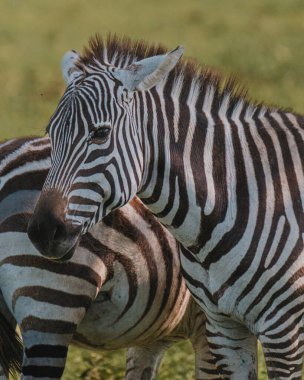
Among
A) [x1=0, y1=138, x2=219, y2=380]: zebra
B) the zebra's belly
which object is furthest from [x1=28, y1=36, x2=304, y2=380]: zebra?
the zebra's belly

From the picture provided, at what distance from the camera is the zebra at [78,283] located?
280 inches

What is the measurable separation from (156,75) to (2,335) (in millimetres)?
2099

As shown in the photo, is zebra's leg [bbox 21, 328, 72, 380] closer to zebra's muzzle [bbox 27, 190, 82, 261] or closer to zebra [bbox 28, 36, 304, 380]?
zebra [bbox 28, 36, 304, 380]

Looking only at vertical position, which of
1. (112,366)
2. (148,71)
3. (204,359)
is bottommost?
(112,366)

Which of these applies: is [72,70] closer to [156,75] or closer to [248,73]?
[156,75]

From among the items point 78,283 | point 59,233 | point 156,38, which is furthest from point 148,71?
point 156,38

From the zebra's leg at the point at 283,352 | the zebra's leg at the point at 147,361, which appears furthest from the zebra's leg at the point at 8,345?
the zebra's leg at the point at 283,352

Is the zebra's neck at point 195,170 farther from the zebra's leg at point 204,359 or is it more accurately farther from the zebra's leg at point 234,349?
the zebra's leg at point 204,359

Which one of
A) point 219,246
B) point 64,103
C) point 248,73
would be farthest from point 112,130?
point 248,73

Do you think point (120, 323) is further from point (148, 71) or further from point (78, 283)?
point (148, 71)

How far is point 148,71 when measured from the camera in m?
6.57

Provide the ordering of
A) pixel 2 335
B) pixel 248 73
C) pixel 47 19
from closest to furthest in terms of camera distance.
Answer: pixel 2 335 → pixel 248 73 → pixel 47 19

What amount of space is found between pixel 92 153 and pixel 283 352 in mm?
1643

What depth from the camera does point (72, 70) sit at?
22.7 feet
